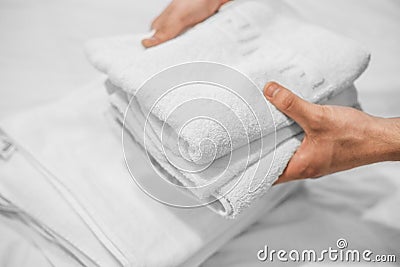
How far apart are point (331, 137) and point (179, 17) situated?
0.32 m

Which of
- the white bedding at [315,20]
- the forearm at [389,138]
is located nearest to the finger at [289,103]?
the forearm at [389,138]

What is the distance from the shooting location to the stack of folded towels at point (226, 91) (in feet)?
2.05

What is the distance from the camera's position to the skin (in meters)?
0.67

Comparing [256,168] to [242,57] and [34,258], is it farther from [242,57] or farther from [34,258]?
[34,258]

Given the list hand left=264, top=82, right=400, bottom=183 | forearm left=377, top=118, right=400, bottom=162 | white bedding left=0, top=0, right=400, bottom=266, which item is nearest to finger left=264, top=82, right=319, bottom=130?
hand left=264, top=82, right=400, bottom=183

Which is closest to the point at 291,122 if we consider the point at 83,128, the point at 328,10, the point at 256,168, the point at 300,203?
the point at 256,168

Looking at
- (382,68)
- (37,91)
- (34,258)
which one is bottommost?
(382,68)

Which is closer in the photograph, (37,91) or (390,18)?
(37,91)

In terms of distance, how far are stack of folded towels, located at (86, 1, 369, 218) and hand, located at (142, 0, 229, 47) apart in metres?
0.03

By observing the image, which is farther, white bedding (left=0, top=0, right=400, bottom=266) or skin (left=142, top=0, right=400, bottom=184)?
white bedding (left=0, top=0, right=400, bottom=266)

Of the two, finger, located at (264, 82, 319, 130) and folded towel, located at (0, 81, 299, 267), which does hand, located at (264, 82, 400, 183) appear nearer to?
finger, located at (264, 82, 319, 130)

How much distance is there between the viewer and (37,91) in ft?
3.22

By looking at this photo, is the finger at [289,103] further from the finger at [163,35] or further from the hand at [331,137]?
the finger at [163,35]

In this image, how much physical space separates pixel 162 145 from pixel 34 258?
0.91ft
